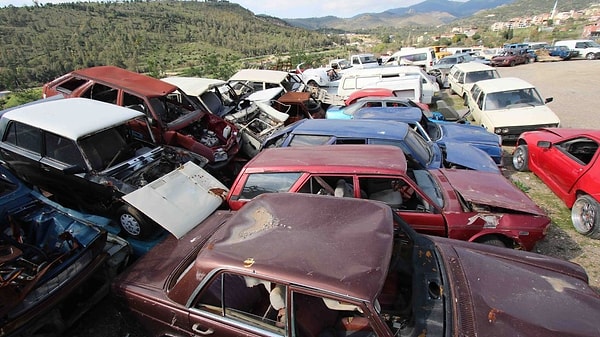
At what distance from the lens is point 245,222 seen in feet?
9.17

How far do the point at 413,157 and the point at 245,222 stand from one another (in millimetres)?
3297

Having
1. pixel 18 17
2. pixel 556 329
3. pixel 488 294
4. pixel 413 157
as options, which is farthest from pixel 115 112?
pixel 18 17

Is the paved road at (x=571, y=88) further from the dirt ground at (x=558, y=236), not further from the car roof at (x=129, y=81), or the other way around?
the car roof at (x=129, y=81)

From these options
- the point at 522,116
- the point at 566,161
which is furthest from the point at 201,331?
the point at 522,116

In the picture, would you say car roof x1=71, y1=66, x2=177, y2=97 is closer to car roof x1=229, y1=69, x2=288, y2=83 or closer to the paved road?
car roof x1=229, y1=69, x2=288, y2=83

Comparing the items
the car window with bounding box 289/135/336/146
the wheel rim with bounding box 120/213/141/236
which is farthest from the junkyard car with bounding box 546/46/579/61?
the wheel rim with bounding box 120/213/141/236

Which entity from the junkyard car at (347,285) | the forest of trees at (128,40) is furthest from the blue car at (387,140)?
the forest of trees at (128,40)

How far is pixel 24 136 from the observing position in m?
5.20

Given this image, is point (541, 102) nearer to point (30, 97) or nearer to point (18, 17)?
point (30, 97)

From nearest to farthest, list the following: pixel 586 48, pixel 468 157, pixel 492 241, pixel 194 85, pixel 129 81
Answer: pixel 492 241 < pixel 468 157 < pixel 129 81 < pixel 194 85 < pixel 586 48

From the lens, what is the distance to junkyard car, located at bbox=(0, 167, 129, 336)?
2826mm

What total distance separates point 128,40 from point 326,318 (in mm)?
53160

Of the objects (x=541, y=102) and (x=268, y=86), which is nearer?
(x=541, y=102)

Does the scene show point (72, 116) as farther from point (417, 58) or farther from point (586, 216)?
point (417, 58)
